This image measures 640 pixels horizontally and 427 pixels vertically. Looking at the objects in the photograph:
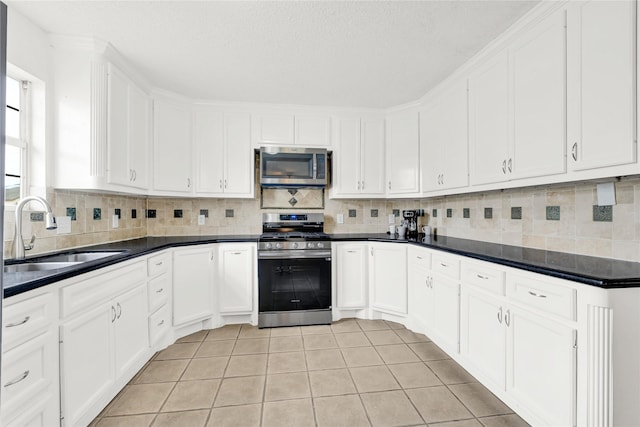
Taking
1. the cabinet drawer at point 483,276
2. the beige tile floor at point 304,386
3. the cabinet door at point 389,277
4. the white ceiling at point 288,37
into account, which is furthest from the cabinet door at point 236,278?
the cabinet drawer at point 483,276

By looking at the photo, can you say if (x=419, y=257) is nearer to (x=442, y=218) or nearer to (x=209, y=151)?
(x=442, y=218)

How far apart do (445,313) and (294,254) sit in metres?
1.49

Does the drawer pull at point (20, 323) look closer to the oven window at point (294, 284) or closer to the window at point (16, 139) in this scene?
the window at point (16, 139)

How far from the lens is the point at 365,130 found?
346 centimetres

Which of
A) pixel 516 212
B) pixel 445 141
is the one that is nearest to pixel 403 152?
pixel 445 141

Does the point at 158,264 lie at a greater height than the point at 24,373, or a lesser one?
greater

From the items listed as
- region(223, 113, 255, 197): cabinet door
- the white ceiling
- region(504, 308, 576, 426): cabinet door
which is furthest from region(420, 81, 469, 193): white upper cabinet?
region(223, 113, 255, 197): cabinet door

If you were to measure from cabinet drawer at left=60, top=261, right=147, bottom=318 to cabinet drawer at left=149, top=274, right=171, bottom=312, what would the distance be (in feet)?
0.66

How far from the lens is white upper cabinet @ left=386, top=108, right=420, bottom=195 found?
10.7ft

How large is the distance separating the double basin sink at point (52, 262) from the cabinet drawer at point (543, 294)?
2.53 meters

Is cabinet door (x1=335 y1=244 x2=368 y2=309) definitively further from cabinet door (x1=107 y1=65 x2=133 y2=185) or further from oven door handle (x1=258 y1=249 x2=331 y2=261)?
cabinet door (x1=107 y1=65 x2=133 y2=185)

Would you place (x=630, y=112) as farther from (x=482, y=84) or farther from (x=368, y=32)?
(x=368, y=32)

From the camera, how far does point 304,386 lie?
6.71 feet

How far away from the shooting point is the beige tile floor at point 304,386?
174 cm
